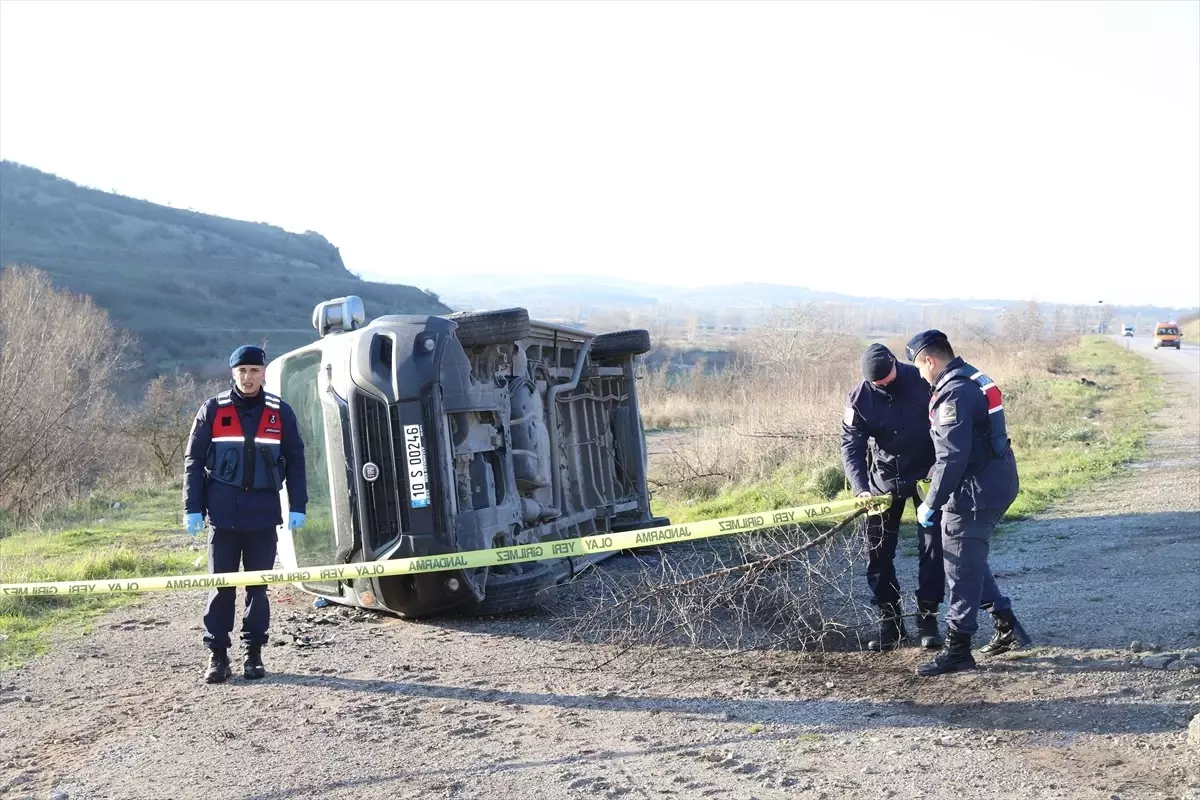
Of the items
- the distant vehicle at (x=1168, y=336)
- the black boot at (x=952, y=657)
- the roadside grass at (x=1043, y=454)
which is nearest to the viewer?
the black boot at (x=952, y=657)

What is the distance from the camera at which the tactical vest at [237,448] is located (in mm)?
6145

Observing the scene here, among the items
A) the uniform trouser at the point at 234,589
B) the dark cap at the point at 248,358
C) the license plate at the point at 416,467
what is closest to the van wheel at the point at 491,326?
the license plate at the point at 416,467

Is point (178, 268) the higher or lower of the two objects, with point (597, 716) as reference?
higher

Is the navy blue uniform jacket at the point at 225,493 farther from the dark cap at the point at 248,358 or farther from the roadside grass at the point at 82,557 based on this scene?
the roadside grass at the point at 82,557

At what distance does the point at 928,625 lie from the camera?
603 centimetres

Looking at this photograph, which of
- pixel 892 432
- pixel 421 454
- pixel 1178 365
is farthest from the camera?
pixel 1178 365

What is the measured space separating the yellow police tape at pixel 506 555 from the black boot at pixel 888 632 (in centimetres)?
61

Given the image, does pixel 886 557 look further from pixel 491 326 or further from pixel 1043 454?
pixel 1043 454

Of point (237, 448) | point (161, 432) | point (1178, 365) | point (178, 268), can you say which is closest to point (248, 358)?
point (237, 448)

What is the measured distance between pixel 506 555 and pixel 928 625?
8.15 ft

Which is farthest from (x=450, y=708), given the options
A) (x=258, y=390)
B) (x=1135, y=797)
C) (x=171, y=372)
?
(x=171, y=372)

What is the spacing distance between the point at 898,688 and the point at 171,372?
5660cm

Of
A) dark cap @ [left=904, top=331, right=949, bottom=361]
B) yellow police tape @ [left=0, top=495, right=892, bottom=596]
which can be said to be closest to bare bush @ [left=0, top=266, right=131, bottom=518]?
yellow police tape @ [left=0, top=495, right=892, bottom=596]

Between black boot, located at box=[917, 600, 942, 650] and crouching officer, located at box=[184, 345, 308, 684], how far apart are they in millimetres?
3640
